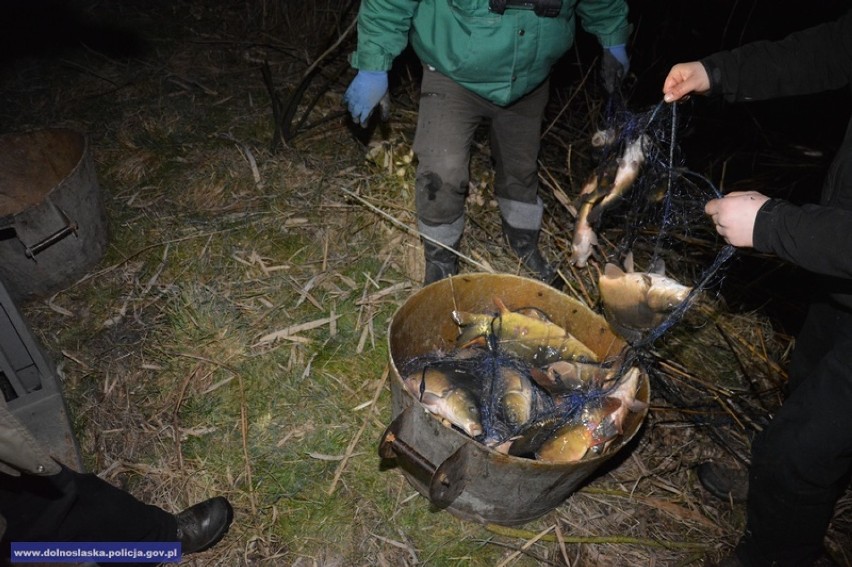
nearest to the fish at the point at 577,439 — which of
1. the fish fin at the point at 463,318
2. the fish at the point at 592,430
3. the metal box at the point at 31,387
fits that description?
the fish at the point at 592,430

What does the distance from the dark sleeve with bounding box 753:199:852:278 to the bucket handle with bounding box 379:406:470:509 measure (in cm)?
142

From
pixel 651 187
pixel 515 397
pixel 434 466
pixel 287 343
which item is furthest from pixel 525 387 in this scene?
pixel 287 343

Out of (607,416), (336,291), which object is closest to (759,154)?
(607,416)

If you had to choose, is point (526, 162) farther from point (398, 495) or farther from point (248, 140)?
point (248, 140)

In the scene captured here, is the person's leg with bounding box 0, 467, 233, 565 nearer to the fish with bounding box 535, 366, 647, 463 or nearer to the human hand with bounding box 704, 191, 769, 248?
the fish with bounding box 535, 366, 647, 463

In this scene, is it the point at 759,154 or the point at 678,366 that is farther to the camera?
the point at 759,154

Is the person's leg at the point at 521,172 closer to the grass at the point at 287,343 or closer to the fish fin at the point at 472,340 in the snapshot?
the grass at the point at 287,343

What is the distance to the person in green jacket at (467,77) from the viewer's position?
3039 millimetres

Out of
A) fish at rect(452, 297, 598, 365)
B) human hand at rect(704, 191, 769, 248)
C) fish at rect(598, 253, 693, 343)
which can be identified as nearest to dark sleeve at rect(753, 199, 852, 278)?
human hand at rect(704, 191, 769, 248)

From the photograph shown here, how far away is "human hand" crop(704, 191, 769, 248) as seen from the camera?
221 cm

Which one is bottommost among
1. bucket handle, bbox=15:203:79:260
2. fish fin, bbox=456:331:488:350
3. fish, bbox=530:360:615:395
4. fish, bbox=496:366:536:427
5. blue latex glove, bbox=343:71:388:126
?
fish, bbox=530:360:615:395

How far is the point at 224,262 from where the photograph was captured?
4.07 metres

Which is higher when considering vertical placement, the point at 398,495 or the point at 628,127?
→ the point at 628,127

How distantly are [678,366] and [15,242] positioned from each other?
4.23 m
